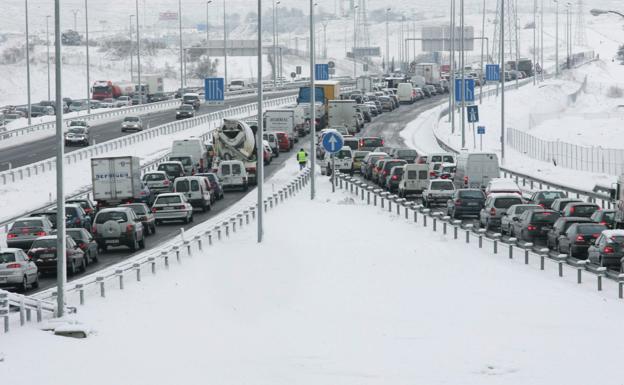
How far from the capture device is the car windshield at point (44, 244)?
35.9 m

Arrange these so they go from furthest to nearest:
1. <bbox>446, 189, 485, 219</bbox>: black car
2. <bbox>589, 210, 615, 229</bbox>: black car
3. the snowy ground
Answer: <bbox>446, 189, 485, 219</bbox>: black car < <bbox>589, 210, 615, 229</bbox>: black car < the snowy ground

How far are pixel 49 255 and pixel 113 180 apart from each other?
703 inches

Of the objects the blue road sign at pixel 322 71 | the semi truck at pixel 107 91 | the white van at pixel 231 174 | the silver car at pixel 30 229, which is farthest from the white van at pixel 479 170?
the semi truck at pixel 107 91

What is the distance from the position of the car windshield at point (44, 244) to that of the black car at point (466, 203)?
17462 millimetres

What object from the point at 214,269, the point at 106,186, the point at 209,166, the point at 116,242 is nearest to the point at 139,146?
the point at 209,166

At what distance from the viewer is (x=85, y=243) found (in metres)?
37.7

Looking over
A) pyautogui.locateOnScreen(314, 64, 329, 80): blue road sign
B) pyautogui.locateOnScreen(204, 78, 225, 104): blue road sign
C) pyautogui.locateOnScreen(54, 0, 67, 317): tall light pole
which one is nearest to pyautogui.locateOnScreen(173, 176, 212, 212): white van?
pyautogui.locateOnScreen(54, 0, 67, 317): tall light pole

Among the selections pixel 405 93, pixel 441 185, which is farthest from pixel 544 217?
pixel 405 93

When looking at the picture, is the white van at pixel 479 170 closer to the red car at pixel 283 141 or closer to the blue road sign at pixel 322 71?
the red car at pixel 283 141

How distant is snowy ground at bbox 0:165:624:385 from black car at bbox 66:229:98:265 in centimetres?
302

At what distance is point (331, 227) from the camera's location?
46094mm

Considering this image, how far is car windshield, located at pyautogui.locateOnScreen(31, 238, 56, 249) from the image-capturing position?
118ft

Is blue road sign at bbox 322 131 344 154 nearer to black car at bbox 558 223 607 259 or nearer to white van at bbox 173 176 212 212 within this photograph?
white van at bbox 173 176 212 212

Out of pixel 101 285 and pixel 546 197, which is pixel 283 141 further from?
pixel 101 285
